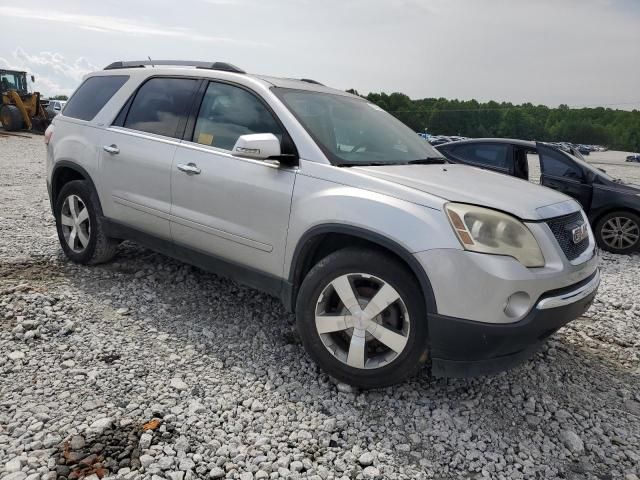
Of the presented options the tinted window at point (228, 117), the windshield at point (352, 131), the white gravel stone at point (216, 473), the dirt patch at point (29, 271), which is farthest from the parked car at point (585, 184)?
the white gravel stone at point (216, 473)

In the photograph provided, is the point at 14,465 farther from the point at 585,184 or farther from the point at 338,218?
the point at 585,184

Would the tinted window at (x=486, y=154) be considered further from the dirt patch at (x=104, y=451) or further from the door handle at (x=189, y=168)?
the dirt patch at (x=104, y=451)

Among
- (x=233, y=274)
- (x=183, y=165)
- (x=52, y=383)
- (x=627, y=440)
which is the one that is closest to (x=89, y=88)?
(x=183, y=165)

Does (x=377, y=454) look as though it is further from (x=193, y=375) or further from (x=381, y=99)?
(x=381, y=99)

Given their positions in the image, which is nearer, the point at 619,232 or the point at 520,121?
the point at 619,232

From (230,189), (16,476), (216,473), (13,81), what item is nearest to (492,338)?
(216,473)

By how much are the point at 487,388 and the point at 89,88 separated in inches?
165

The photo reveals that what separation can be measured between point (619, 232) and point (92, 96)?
6.80 metres

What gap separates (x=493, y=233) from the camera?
248cm

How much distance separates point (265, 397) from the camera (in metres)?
2.83

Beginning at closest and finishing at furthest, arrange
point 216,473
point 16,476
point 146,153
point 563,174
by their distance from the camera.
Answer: point 16,476 < point 216,473 < point 146,153 < point 563,174

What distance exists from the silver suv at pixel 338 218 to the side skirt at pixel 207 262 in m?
0.01

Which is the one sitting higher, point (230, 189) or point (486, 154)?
point (486, 154)

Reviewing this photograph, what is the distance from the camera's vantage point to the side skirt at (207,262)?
320 cm
